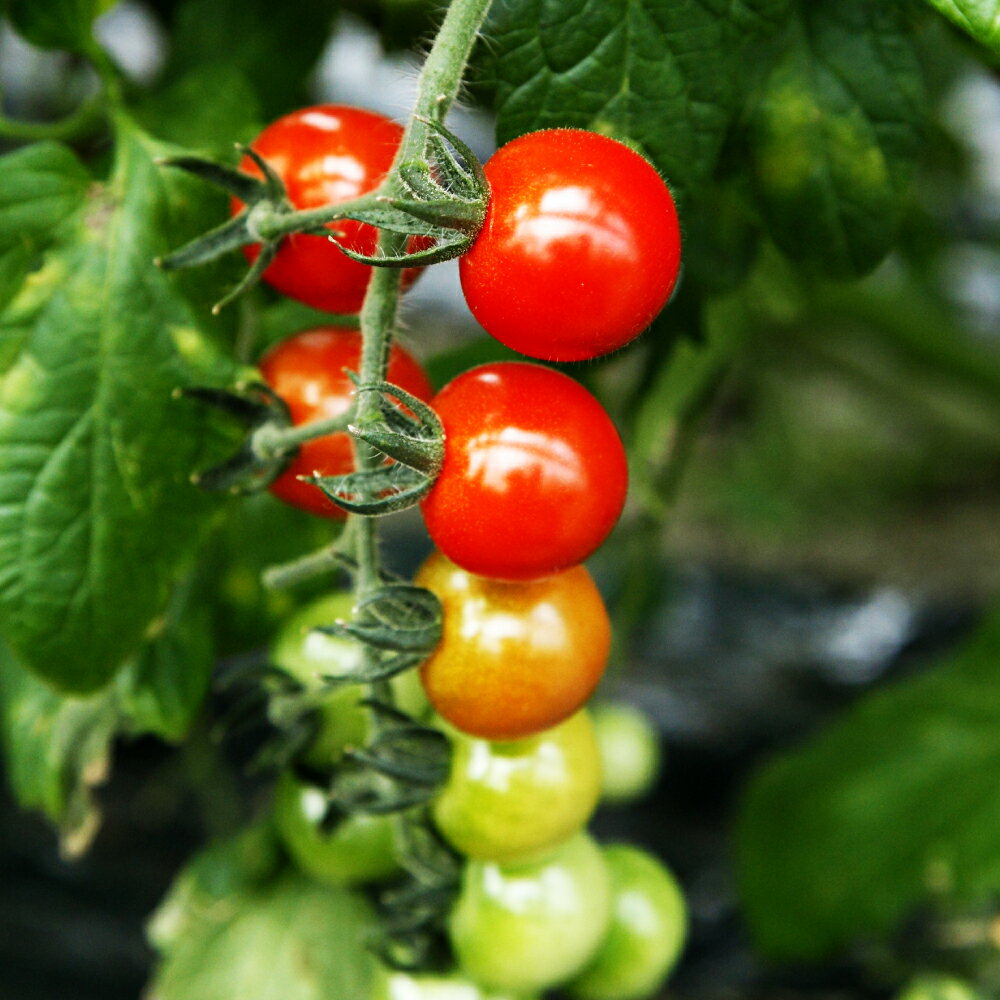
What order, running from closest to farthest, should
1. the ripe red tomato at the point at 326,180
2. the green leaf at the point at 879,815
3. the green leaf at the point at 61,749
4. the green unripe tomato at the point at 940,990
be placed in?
the ripe red tomato at the point at 326,180, the green leaf at the point at 61,749, the green unripe tomato at the point at 940,990, the green leaf at the point at 879,815

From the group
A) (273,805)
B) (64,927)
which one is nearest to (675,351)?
(273,805)

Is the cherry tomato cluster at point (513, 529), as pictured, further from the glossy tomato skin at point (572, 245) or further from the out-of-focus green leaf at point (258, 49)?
the out-of-focus green leaf at point (258, 49)

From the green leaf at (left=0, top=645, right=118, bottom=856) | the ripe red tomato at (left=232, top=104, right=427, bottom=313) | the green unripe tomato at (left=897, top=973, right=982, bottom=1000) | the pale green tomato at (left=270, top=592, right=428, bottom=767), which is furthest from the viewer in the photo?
the green unripe tomato at (left=897, top=973, right=982, bottom=1000)

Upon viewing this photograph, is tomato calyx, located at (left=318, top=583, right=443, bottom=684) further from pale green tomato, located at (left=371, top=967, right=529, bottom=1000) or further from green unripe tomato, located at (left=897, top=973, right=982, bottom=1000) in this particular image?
green unripe tomato, located at (left=897, top=973, right=982, bottom=1000)

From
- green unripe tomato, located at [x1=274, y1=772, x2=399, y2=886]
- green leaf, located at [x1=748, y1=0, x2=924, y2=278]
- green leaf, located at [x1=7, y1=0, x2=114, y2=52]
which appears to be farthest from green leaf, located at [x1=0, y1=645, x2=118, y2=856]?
green leaf, located at [x1=748, y1=0, x2=924, y2=278]

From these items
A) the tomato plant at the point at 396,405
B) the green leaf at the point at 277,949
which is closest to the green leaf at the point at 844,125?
the tomato plant at the point at 396,405

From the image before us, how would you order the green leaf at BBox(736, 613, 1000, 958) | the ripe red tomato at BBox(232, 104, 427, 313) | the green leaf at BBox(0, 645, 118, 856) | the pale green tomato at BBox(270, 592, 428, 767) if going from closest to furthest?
the ripe red tomato at BBox(232, 104, 427, 313)
the pale green tomato at BBox(270, 592, 428, 767)
the green leaf at BBox(0, 645, 118, 856)
the green leaf at BBox(736, 613, 1000, 958)

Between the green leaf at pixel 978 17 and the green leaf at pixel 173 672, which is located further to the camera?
the green leaf at pixel 173 672

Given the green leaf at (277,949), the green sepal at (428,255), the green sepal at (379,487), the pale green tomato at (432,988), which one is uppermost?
the green sepal at (428,255)
